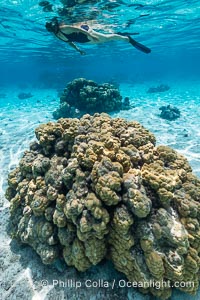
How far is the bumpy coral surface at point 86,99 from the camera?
44.4ft

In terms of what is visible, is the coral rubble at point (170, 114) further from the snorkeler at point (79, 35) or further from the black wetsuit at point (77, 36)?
the black wetsuit at point (77, 36)

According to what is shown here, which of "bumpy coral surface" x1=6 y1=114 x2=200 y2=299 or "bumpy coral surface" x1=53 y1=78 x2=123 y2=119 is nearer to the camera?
"bumpy coral surface" x1=6 y1=114 x2=200 y2=299

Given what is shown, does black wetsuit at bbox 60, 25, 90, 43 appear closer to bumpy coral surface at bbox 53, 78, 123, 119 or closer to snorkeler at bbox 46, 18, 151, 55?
Result: snorkeler at bbox 46, 18, 151, 55

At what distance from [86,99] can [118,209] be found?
427 inches

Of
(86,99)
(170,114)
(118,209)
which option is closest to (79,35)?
(118,209)

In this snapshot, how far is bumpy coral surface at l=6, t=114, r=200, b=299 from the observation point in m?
3.20

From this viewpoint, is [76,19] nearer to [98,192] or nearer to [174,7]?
[174,7]

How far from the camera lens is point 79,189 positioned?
3.61 metres

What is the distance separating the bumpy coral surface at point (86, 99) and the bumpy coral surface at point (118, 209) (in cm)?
923

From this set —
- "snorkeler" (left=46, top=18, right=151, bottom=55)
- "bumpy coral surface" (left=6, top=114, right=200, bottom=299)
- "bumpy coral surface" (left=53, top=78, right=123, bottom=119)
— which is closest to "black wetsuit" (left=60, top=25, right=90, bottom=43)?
"snorkeler" (left=46, top=18, right=151, bottom=55)

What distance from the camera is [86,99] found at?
13367 millimetres

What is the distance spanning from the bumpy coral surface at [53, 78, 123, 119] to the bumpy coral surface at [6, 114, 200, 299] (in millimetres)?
9232

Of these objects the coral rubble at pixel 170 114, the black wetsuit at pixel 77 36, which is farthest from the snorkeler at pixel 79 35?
the coral rubble at pixel 170 114

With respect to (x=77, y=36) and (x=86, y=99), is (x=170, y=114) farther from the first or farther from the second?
(x=77, y=36)
